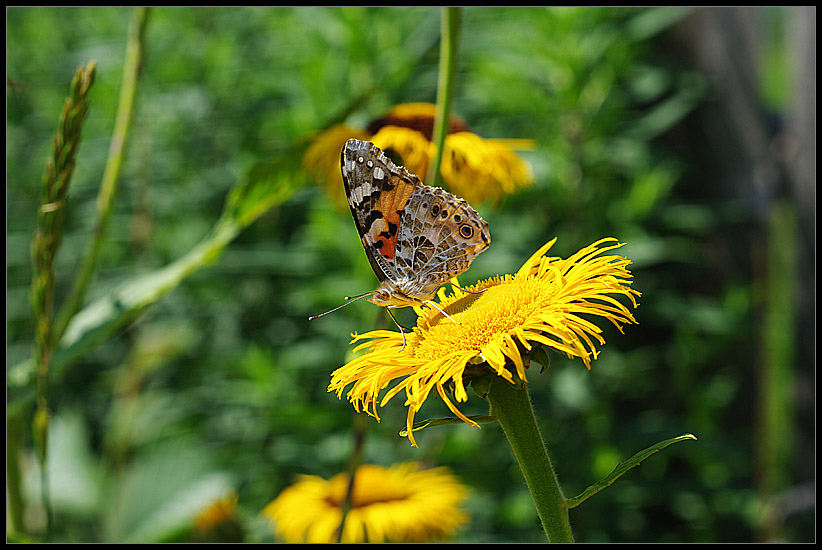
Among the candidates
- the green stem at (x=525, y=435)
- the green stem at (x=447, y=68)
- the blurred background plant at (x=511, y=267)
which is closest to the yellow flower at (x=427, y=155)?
the blurred background plant at (x=511, y=267)

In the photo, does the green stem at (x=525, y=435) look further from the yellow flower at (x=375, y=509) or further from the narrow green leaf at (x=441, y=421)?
the yellow flower at (x=375, y=509)

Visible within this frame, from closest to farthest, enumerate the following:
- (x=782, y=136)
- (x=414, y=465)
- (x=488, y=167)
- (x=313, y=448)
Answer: (x=488, y=167) → (x=414, y=465) → (x=313, y=448) → (x=782, y=136)

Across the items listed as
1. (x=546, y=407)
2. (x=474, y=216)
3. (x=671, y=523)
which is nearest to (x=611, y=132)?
(x=546, y=407)

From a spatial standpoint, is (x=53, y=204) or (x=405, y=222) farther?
(x=405, y=222)

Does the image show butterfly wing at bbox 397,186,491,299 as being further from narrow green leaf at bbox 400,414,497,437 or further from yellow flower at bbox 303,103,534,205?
yellow flower at bbox 303,103,534,205

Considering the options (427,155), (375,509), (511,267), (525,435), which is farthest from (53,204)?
(511,267)

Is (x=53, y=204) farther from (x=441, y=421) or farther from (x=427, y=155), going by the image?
(x=427, y=155)

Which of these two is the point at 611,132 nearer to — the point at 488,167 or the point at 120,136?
the point at 488,167

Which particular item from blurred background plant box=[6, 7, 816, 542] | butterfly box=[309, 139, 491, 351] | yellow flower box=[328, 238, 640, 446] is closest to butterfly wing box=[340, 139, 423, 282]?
butterfly box=[309, 139, 491, 351]
